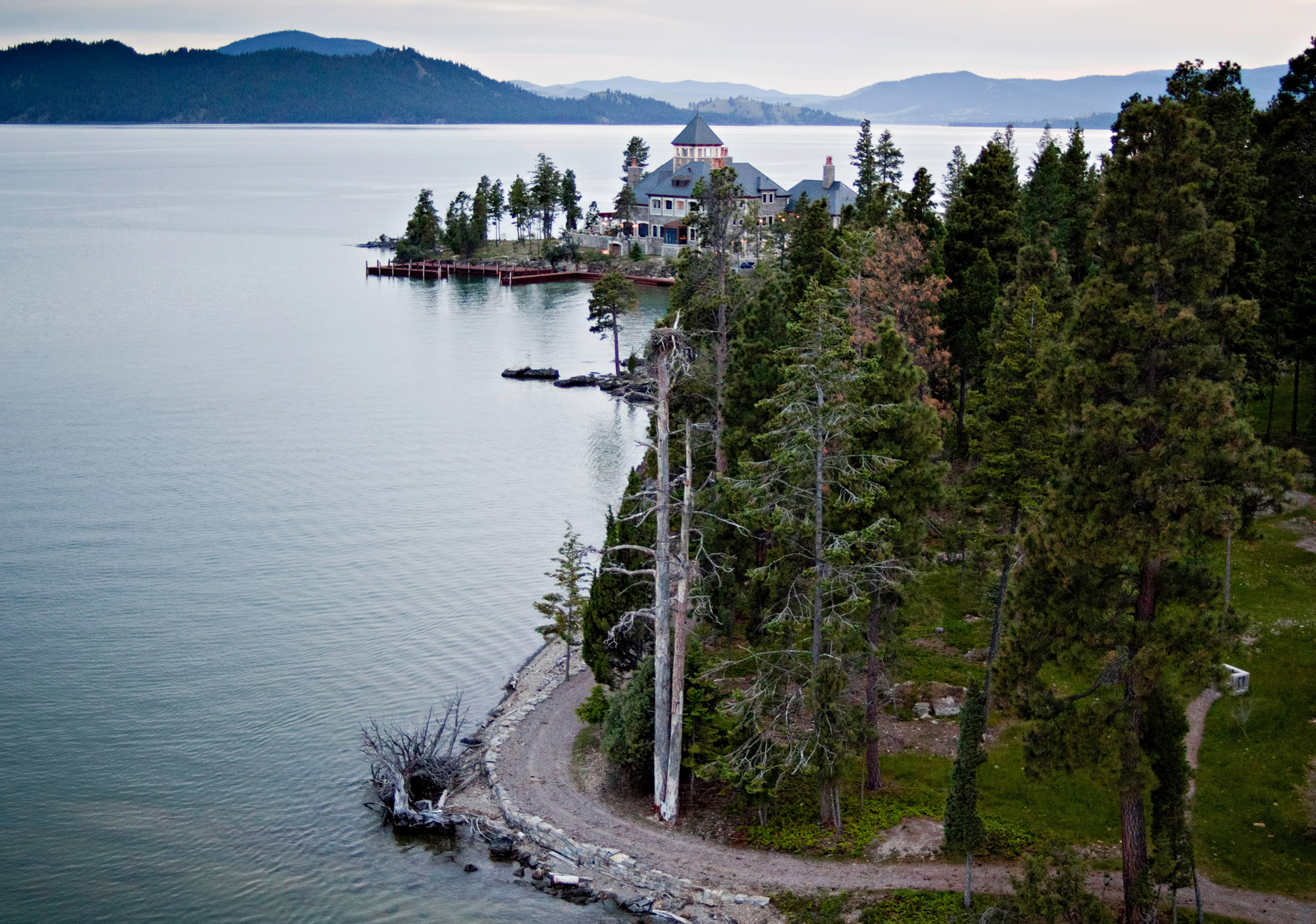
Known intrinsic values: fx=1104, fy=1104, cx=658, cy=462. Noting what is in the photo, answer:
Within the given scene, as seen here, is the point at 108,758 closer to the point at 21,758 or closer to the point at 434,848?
the point at 21,758

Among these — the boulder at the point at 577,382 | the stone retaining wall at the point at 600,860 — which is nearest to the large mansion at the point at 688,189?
the boulder at the point at 577,382

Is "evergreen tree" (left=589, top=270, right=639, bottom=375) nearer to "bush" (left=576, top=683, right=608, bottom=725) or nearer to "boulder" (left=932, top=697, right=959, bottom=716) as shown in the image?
"bush" (left=576, top=683, right=608, bottom=725)

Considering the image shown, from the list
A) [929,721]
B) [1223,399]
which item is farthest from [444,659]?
[1223,399]

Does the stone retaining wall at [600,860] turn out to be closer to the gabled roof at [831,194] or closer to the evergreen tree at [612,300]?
the evergreen tree at [612,300]

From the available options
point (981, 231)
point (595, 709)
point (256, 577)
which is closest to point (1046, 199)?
point (981, 231)

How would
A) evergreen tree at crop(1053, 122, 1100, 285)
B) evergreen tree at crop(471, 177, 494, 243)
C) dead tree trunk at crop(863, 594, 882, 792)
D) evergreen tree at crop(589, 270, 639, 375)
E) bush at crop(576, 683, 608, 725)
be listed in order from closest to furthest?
dead tree trunk at crop(863, 594, 882, 792), bush at crop(576, 683, 608, 725), evergreen tree at crop(1053, 122, 1100, 285), evergreen tree at crop(589, 270, 639, 375), evergreen tree at crop(471, 177, 494, 243)

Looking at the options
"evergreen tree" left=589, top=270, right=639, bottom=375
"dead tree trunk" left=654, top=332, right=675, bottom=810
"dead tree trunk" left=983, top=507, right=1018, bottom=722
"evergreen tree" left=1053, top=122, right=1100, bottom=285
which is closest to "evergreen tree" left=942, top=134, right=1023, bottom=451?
"evergreen tree" left=1053, top=122, right=1100, bottom=285

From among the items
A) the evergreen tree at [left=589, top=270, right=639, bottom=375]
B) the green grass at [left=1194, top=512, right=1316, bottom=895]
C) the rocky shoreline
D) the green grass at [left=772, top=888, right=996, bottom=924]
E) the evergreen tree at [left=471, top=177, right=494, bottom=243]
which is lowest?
the rocky shoreline
